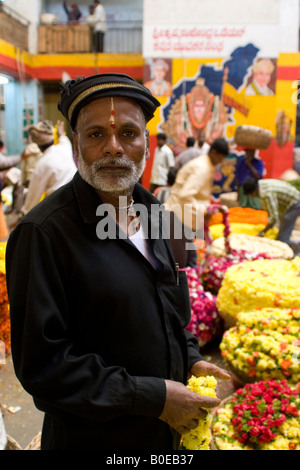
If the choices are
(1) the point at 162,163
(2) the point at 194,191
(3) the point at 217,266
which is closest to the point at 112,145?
(2) the point at 194,191

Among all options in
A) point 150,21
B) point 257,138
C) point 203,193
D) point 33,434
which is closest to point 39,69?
point 150,21

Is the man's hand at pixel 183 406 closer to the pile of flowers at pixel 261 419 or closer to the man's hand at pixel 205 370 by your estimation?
the man's hand at pixel 205 370

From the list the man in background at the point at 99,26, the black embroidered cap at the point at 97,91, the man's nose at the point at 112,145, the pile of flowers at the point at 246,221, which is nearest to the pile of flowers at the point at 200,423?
the man's nose at the point at 112,145

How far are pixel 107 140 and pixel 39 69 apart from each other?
13.4 m

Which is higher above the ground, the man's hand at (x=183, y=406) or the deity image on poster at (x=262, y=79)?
the deity image on poster at (x=262, y=79)

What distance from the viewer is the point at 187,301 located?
1.50m

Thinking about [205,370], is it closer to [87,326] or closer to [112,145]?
[87,326]

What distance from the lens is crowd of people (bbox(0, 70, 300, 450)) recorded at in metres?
1.12

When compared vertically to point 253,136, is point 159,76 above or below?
above

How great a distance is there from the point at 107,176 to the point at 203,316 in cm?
250

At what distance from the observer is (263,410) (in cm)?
228

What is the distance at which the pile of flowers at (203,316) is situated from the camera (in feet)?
11.7
